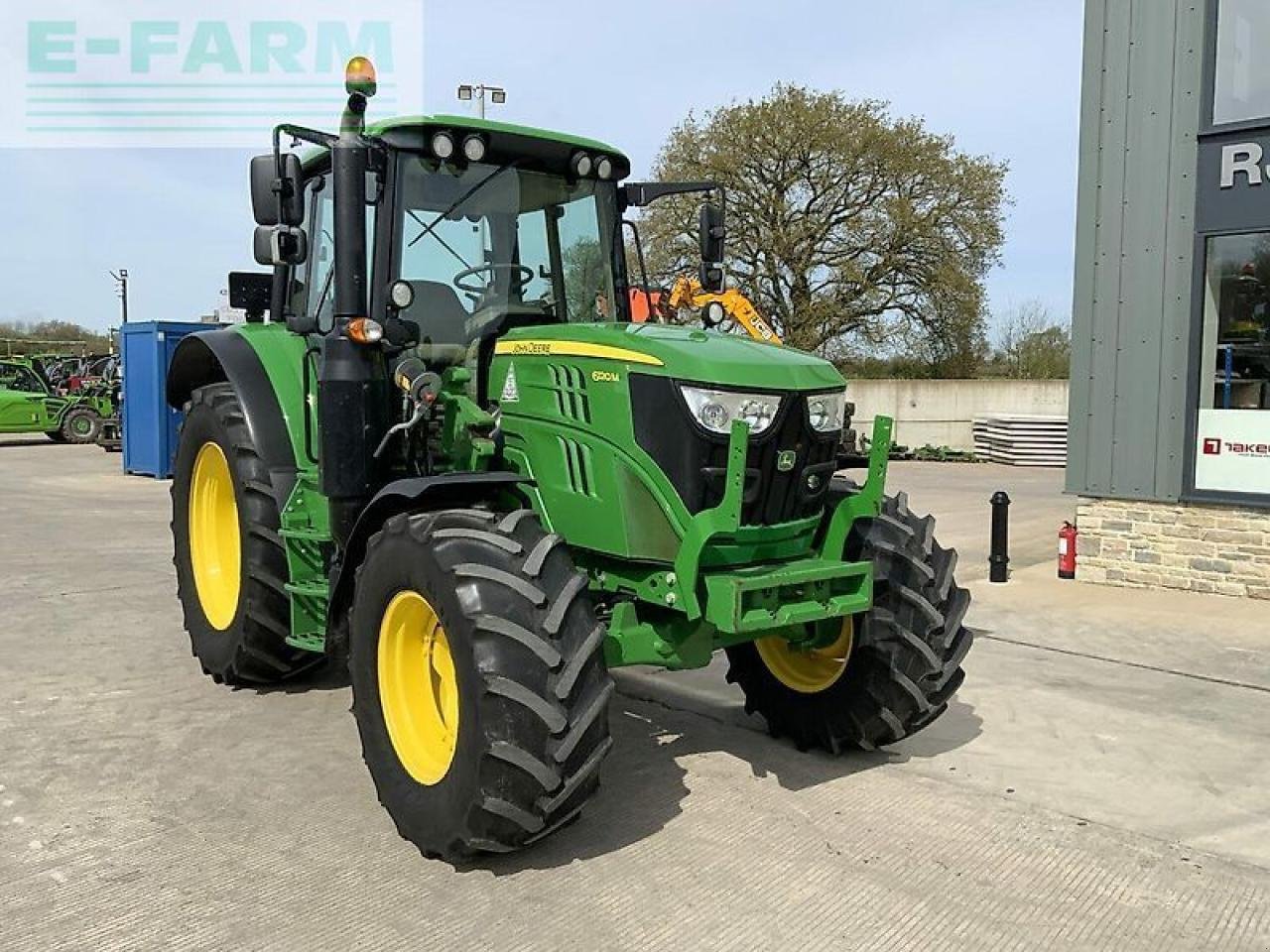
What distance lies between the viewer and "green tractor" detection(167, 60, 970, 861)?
3578mm

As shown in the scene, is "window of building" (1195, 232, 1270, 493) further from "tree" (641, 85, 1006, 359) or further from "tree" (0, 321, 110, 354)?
"tree" (0, 321, 110, 354)

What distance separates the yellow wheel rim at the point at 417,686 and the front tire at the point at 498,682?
1cm

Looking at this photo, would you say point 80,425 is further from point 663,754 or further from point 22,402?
point 663,754

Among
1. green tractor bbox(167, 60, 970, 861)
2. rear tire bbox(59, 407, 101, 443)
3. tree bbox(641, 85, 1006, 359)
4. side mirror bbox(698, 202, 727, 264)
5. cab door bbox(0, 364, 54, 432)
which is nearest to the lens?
green tractor bbox(167, 60, 970, 861)

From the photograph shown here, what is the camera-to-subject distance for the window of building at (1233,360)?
861cm

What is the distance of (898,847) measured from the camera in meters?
3.91

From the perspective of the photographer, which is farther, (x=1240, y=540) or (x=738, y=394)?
(x=1240, y=540)

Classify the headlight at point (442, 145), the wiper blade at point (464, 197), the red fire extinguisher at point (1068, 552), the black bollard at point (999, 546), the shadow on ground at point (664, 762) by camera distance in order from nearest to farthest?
1. the shadow on ground at point (664, 762)
2. the headlight at point (442, 145)
3. the wiper blade at point (464, 197)
4. the black bollard at point (999, 546)
5. the red fire extinguisher at point (1068, 552)

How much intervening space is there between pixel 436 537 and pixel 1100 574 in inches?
281

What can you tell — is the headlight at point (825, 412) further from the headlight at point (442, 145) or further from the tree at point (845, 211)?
the tree at point (845, 211)

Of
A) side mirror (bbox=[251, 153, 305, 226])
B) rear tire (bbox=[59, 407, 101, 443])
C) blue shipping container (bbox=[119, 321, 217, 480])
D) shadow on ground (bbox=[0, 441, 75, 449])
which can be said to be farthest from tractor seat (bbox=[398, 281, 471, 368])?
shadow on ground (bbox=[0, 441, 75, 449])

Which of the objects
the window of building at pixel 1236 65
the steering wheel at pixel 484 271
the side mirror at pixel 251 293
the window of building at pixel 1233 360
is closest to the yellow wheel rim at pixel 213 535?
the side mirror at pixel 251 293

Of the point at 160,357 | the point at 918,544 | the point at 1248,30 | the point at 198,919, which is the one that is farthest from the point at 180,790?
the point at 160,357

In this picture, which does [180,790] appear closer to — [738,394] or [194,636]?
[194,636]
